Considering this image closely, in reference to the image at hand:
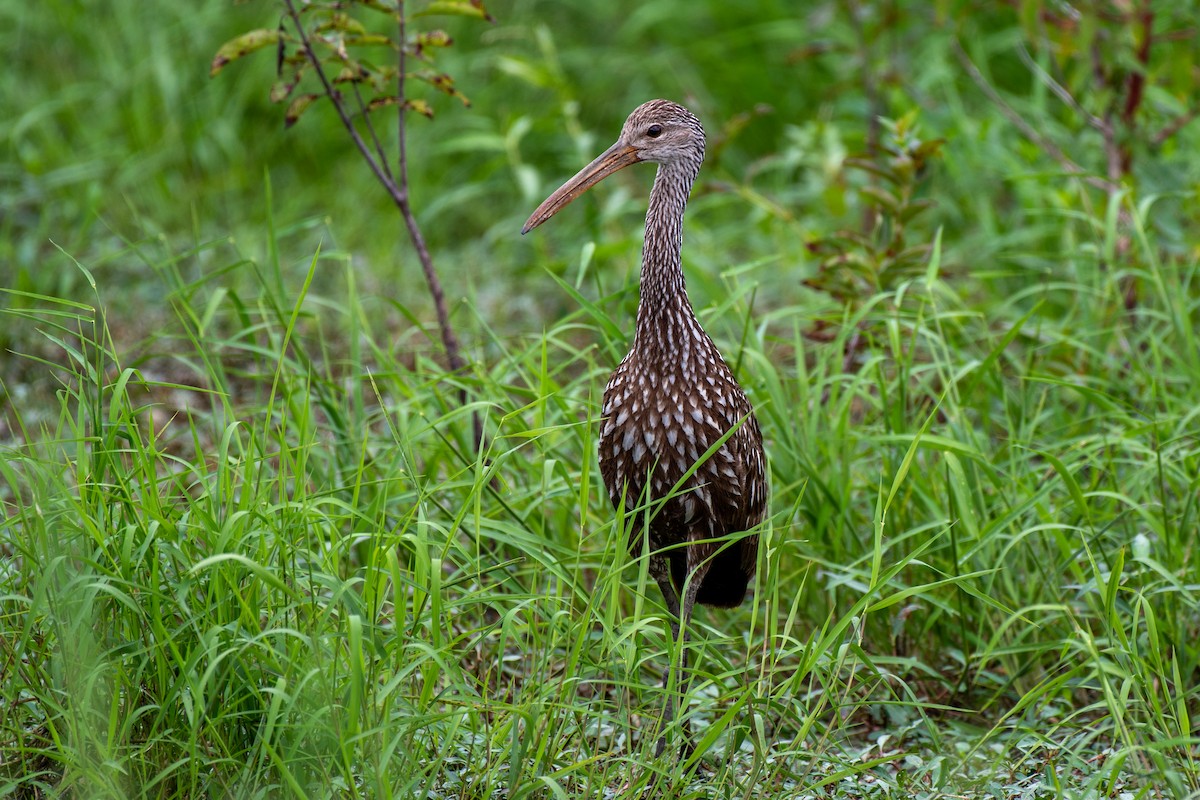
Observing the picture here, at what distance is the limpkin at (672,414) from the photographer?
10.0 feet

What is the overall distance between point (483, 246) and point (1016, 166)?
2.54m

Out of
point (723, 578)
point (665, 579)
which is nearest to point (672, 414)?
point (665, 579)

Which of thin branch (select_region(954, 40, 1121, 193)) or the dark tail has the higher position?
thin branch (select_region(954, 40, 1121, 193))

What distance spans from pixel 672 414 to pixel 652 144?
735 millimetres

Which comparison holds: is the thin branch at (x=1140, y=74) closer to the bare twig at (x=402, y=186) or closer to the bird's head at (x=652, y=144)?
the bird's head at (x=652, y=144)

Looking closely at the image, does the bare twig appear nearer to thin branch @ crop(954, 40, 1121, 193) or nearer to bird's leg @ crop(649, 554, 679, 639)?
bird's leg @ crop(649, 554, 679, 639)

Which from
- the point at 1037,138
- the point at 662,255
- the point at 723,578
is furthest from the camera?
the point at 1037,138

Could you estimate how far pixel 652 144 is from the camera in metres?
3.35

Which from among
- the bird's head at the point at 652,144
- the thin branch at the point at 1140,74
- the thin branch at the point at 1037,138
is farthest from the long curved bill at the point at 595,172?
the thin branch at the point at 1140,74

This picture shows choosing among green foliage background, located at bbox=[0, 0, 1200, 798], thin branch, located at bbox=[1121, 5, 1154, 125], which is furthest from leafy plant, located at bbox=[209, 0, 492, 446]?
thin branch, located at bbox=[1121, 5, 1154, 125]

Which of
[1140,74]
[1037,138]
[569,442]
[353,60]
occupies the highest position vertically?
[353,60]

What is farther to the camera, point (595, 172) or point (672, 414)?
point (595, 172)

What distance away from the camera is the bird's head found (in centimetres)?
334

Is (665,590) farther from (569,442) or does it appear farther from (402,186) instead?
(402,186)
